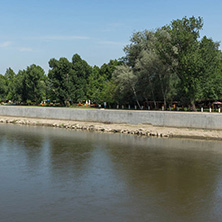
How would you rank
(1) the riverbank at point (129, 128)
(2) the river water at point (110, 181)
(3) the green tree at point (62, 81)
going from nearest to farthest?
1. (2) the river water at point (110, 181)
2. (1) the riverbank at point (129, 128)
3. (3) the green tree at point (62, 81)

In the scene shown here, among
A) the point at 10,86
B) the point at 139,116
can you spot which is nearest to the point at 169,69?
the point at 139,116

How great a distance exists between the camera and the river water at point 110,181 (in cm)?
1583

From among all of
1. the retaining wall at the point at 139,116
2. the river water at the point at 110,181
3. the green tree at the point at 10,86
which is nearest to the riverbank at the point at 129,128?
the retaining wall at the point at 139,116

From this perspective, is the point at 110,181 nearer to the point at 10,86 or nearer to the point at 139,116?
the point at 139,116

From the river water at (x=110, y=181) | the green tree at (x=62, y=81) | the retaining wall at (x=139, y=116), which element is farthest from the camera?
the green tree at (x=62, y=81)

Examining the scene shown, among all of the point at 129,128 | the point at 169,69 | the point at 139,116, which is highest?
the point at 169,69

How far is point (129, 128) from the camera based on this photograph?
45.2 meters

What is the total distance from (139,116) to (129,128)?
2.52 m

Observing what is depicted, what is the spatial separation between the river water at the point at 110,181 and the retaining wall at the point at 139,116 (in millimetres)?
6255

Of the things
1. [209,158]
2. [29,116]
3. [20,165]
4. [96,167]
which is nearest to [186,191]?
[96,167]

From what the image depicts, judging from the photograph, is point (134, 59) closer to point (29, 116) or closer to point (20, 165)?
point (29, 116)

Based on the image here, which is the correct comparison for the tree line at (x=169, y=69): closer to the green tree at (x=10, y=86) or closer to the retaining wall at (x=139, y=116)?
the retaining wall at (x=139, y=116)

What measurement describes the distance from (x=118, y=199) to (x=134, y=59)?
5868 centimetres

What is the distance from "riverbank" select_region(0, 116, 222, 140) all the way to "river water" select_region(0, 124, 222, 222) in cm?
390
